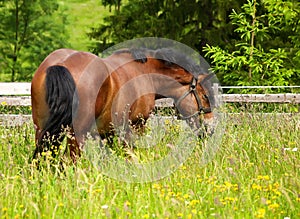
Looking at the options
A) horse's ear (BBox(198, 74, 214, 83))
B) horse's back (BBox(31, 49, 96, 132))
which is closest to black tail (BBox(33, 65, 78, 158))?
horse's back (BBox(31, 49, 96, 132))

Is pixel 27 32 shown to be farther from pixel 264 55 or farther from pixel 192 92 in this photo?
pixel 192 92

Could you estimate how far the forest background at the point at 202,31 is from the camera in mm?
12469

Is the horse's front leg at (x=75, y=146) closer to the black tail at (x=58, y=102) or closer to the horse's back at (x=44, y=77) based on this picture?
the black tail at (x=58, y=102)

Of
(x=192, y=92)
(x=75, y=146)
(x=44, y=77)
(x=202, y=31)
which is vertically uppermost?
(x=202, y=31)

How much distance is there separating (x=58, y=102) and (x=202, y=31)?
11.5 meters

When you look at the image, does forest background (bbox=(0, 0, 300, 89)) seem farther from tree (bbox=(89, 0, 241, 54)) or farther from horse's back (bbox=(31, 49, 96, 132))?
horse's back (bbox=(31, 49, 96, 132))

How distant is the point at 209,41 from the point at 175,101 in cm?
868

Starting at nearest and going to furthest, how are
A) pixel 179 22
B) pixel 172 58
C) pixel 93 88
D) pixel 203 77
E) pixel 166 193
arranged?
1. pixel 166 193
2. pixel 93 88
3. pixel 172 58
4. pixel 203 77
5. pixel 179 22

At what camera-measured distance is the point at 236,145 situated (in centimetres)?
654

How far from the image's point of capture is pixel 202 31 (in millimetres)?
16469

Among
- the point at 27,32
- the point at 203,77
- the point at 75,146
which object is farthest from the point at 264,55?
the point at 27,32

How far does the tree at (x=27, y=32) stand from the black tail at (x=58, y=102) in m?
17.0

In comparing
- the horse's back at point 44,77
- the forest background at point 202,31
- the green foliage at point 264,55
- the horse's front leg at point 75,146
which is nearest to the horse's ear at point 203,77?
the horse's back at point 44,77

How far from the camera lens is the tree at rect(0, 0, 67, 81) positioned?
22094 millimetres
